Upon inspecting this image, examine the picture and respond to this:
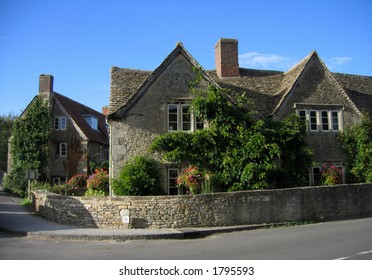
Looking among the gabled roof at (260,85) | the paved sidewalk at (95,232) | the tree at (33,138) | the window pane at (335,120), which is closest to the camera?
the paved sidewalk at (95,232)

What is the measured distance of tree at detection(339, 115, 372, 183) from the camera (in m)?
20.3

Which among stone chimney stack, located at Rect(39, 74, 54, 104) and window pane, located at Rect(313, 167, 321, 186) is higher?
stone chimney stack, located at Rect(39, 74, 54, 104)

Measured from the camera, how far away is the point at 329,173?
63.7ft

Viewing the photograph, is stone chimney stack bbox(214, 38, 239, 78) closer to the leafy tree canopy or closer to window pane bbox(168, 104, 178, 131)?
window pane bbox(168, 104, 178, 131)

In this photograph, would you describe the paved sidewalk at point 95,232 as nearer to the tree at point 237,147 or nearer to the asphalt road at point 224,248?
the asphalt road at point 224,248

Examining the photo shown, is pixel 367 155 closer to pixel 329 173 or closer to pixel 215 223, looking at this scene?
pixel 329 173

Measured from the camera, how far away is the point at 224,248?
32.7 feet

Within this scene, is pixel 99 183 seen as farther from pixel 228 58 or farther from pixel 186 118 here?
pixel 228 58

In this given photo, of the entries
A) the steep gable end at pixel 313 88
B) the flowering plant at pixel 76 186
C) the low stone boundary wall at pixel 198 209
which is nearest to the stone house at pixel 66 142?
the flowering plant at pixel 76 186

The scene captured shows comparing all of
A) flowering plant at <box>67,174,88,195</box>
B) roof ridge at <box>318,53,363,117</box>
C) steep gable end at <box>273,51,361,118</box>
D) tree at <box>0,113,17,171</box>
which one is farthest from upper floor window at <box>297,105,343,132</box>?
tree at <box>0,113,17,171</box>

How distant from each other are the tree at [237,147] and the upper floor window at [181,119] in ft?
2.13

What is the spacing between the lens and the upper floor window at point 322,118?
69.1 ft

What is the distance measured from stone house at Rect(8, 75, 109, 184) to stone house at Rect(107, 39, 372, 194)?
14.5m

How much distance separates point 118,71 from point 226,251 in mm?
14507
